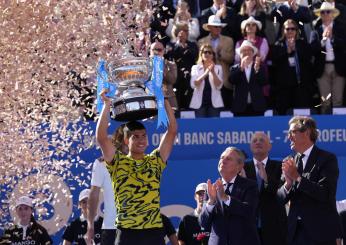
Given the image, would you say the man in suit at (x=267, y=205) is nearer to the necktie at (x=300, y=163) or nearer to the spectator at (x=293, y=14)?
the necktie at (x=300, y=163)

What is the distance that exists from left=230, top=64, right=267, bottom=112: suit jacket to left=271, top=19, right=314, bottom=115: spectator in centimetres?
50

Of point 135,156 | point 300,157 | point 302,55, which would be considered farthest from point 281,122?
point 135,156

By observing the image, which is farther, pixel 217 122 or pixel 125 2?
pixel 217 122

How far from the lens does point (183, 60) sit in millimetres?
13242

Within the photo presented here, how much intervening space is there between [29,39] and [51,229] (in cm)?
487

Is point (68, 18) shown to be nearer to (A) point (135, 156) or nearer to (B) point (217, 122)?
(A) point (135, 156)

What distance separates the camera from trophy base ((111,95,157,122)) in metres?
6.53

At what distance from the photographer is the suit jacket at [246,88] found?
42.0ft

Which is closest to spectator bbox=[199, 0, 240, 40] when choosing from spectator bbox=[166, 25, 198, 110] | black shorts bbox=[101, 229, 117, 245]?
spectator bbox=[166, 25, 198, 110]

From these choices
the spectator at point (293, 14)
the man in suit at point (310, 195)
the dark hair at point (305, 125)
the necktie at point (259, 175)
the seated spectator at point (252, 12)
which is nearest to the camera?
the man in suit at point (310, 195)

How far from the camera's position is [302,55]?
13242 mm

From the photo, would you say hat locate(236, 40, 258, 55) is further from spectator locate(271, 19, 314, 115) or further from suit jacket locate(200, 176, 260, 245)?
suit jacket locate(200, 176, 260, 245)

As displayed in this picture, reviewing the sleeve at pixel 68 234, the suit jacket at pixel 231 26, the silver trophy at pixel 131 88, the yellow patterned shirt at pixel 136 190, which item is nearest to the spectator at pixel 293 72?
the suit jacket at pixel 231 26

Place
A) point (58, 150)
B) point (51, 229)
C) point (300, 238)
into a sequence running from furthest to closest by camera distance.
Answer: point (51, 229), point (300, 238), point (58, 150)
